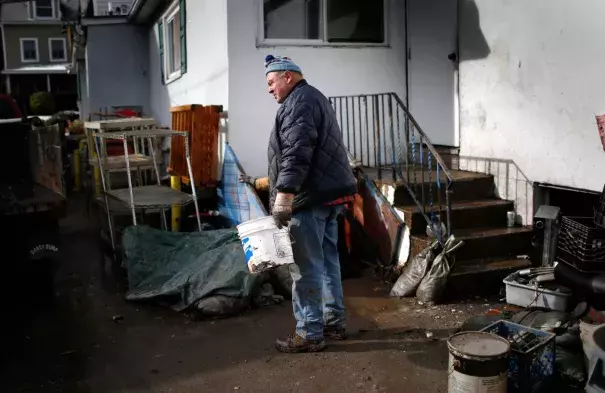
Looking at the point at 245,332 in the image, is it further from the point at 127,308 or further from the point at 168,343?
the point at 127,308

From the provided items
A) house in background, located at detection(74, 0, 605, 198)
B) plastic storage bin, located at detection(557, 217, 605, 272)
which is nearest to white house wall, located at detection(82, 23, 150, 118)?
house in background, located at detection(74, 0, 605, 198)

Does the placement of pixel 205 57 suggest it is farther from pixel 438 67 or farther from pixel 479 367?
pixel 479 367

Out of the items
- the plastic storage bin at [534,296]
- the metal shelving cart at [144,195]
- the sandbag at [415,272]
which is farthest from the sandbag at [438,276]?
the metal shelving cart at [144,195]

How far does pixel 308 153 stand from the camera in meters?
3.94

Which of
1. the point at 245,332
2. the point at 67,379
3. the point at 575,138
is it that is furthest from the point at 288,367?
the point at 575,138

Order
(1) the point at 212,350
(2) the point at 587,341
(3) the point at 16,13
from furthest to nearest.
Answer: (3) the point at 16,13 < (1) the point at 212,350 < (2) the point at 587,341

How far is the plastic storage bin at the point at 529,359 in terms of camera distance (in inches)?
133

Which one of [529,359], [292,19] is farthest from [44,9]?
[529,359]

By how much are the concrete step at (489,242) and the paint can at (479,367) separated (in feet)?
7.72

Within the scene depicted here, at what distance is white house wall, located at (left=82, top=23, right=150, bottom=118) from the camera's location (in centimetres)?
1409

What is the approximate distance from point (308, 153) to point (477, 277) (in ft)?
8.04

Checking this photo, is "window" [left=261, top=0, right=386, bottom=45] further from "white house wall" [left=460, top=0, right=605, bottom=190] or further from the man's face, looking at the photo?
the man's face

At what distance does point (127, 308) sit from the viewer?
17.3 feet

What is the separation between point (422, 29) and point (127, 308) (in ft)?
16.7
